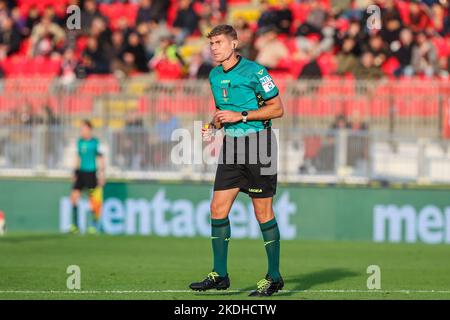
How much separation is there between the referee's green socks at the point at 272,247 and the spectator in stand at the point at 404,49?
1315 centimetres

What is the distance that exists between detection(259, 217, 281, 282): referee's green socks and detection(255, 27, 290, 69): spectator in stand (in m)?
13.4

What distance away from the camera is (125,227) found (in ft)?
74.3

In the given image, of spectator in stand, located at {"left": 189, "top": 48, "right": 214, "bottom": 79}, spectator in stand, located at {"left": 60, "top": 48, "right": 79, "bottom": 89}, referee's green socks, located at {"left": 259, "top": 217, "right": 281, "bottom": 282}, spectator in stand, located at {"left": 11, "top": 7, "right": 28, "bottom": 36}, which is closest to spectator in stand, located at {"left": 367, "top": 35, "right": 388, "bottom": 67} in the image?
spectator in stand, located at {"left": 189, "top": 48, "right": 214, "bottom": 79}

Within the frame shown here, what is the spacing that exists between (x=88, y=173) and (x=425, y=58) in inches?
306

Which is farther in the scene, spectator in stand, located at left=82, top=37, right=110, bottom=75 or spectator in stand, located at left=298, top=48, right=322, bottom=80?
spectator in stand, located at left=82, top=37, right=110, bottom=75

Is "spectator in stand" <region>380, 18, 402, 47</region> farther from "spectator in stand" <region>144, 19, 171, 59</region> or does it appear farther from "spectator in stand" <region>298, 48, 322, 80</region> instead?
"spectator in stand" <region>144, 19, 171, 59</region>

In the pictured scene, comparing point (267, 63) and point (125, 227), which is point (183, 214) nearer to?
point (125, 227)

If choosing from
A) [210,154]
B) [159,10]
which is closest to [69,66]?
[159,10]

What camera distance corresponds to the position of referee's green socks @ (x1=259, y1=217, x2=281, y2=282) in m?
11.3

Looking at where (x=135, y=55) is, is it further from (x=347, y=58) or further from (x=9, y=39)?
(x=347, y=58)

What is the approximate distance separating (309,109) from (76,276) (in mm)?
9833

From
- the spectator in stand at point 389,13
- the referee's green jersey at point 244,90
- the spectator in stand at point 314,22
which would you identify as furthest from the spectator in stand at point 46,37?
the referee's green jersey at point 244,90

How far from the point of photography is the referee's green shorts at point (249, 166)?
1131 cm

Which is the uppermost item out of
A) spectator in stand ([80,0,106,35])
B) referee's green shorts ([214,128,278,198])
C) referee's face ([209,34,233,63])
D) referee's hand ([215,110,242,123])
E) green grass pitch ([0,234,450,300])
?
spectator in stand ([80,0,106,35])
